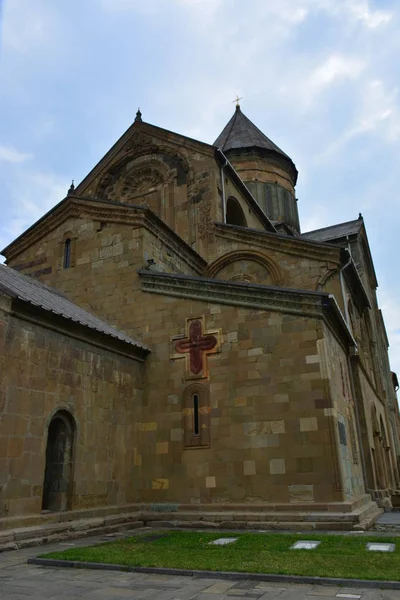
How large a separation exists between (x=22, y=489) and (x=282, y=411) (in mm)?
5109

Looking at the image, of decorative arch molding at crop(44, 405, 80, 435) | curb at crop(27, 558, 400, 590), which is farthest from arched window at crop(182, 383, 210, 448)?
curb at crop(27, 558, 400, 590)

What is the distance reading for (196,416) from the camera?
436 inches

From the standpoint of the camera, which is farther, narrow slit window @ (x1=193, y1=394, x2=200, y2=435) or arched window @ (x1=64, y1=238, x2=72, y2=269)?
arched window @ (x1=64, y1=238, x2=72, y2=269)

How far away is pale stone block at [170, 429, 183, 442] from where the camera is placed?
11.1 metres

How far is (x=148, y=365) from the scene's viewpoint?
1211 cm

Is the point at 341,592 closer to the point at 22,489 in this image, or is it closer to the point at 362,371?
the point at 22,489

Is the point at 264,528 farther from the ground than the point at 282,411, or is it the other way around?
the point at 282,411

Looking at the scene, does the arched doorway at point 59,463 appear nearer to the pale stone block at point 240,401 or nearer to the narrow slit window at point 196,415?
the narrow slit window at point 196,415

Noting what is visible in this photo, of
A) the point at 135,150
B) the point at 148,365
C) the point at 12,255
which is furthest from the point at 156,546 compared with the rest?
the point at 135,150

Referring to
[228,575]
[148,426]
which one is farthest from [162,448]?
[228,575]

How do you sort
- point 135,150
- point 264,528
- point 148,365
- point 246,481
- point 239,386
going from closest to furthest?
1. point 264,528
2. point 246,481
3. point 239,386
4. point 148,365
5. point 135,150

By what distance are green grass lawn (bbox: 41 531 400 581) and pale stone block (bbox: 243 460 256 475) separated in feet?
6.07

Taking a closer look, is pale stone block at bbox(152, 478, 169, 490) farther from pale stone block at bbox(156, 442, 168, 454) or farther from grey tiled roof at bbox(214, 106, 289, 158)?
grey tiled roof at bbox(214, 106, 289, 158)

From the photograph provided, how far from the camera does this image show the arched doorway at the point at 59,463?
915 centimetres
